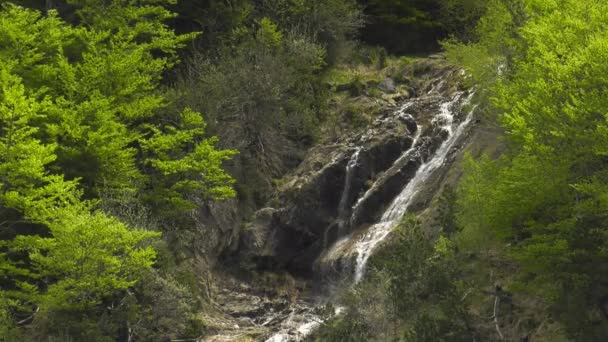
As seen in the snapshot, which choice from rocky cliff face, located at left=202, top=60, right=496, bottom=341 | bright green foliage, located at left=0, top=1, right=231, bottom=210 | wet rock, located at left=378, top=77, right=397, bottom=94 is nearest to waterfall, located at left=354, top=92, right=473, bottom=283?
rocky cliff face, located at left=202, top=60, right=496, bottom=341

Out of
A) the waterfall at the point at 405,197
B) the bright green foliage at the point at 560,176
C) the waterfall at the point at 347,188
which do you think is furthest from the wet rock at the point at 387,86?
the bright green foliage at the point at 560,176

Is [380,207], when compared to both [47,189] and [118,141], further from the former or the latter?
[47,189]

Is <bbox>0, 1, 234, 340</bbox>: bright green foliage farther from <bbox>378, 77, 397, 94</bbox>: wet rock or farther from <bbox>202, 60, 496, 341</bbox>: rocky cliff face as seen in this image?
<bbox>378, 77, 397, 94</bbox>: wet rock

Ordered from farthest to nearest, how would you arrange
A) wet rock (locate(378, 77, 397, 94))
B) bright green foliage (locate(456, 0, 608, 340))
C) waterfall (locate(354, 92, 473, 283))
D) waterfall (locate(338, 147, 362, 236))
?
wet rock (locate(378, 77, 397, 94)) < waterfall (locate(338, 147, 362, 236)) < waterfall (locate(354, 92, 473, 283)) < bright green foliage (locate(456, 0, 608, 340))

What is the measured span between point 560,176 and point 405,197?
12.5 m

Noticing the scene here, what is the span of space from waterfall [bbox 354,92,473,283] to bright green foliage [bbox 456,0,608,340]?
7.65 meters

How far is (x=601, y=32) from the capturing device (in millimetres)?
18719

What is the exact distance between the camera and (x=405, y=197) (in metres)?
30.1

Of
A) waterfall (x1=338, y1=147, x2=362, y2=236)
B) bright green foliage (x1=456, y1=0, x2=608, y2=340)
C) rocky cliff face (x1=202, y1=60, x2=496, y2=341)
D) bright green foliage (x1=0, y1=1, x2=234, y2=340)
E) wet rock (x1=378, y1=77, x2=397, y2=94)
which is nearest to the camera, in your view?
bright green foliage (x1=456, y1=0, x2=608, y2=340)

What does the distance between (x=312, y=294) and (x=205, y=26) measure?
56.6ft

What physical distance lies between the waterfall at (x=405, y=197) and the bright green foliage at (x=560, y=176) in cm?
765

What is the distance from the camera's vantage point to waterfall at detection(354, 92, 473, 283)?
2811cm

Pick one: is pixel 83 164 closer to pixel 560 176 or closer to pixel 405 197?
pixel 405 197

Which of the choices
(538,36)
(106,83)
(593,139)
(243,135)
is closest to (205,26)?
(243,135)
